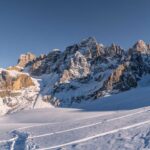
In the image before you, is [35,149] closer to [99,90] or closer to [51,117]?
[51,117]

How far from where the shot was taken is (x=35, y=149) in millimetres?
12109

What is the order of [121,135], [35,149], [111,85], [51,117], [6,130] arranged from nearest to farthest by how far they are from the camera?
[35,149] < [121,135] < [6,130] < [51,117] < [111,85]

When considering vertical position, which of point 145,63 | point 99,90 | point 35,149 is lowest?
point 35,149

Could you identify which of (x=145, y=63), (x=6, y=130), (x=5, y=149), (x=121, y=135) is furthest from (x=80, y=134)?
(x=145, y=63)

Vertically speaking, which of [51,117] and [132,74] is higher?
[132,74]

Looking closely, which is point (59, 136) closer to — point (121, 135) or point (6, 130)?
point (121, 135)

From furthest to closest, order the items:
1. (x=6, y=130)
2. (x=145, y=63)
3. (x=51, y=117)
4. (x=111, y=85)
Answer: (x=145, y=63) < (x=111, y=85) < (x=51, y=117) < (x=6, y=130)

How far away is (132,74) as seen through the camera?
7598 inches

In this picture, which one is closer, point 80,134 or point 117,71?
point 80,134

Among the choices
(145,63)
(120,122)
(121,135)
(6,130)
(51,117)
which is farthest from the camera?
(145,63)

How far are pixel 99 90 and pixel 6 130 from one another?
563 ft

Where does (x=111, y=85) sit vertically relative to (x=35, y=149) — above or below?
above

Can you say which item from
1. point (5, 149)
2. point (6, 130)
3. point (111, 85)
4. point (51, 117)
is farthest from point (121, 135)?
point (111, 85)

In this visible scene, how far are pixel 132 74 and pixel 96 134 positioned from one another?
182044 mm
